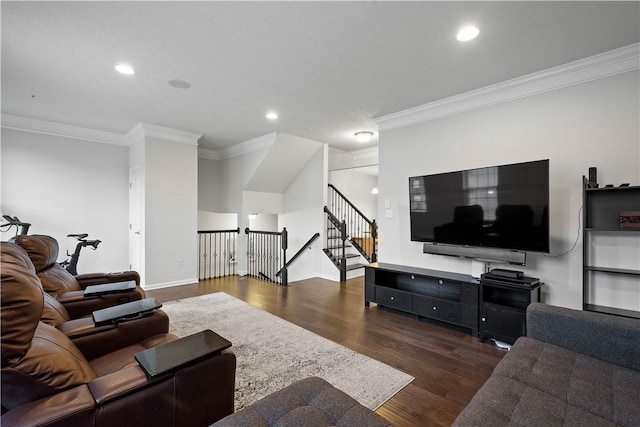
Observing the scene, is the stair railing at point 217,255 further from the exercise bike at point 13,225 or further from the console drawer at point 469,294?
the console drawer at point 469,294

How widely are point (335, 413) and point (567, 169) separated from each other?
3.27m

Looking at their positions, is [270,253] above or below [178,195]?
below

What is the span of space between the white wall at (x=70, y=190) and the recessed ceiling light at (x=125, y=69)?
318cm

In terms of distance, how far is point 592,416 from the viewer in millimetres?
1269

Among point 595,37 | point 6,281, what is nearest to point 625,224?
point 595,37

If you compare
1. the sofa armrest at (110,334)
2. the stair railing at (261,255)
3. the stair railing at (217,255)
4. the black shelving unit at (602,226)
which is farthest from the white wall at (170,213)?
the black shelving unit at (602,226)

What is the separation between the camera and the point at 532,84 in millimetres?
3158

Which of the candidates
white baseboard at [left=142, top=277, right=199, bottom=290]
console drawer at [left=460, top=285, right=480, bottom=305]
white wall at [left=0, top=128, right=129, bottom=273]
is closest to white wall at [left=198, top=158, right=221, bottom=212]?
white wall at [left=0, top=128, right=129, bottom=273]

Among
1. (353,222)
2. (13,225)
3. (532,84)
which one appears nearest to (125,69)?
(13,225)

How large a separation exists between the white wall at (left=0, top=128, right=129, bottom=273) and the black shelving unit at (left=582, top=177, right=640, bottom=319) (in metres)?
6.96

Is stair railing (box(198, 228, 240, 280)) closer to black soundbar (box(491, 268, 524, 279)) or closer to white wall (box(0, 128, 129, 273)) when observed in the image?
white wall (box(0, 128, 129, 273))

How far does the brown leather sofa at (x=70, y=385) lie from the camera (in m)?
1.02

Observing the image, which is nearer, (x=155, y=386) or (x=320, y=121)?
(x=155, y=386)

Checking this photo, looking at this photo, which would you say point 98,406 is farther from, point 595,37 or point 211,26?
point 595,37
